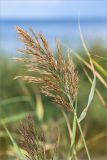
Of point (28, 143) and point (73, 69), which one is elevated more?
point (73, 69)

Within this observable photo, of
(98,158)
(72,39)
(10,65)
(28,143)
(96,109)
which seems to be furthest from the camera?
(72,39)

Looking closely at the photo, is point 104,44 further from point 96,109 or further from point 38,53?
point 38,53

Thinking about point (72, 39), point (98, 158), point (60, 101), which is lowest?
point (98, 158)

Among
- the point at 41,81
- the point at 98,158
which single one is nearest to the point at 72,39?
the point at 98,158

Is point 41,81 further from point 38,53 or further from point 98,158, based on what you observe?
point 98,158

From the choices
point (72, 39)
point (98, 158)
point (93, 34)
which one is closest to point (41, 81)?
point (98, 158)

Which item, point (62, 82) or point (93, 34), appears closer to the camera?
point (62, 82)

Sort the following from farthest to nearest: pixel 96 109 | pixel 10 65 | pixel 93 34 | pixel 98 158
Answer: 1. pixel 93 34
2. pixel 10 65
3. pixel 96 109
4. pixel 98 158
